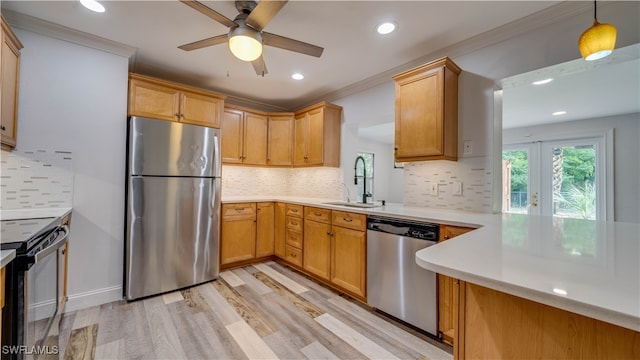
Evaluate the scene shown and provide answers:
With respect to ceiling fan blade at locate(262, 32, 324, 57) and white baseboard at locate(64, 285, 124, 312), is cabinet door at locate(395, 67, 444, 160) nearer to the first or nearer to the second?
ceiling fan blade at locate(262, 32, 324, 57)

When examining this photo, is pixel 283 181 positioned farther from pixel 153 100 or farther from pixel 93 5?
pixel 93 5

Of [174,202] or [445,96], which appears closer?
[445,96]

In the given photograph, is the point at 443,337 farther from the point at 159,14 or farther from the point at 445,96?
the point at 159,14

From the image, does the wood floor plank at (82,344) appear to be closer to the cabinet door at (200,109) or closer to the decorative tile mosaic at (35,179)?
the decorative tile mosaic at (35,179)

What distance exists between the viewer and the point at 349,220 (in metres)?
2.52

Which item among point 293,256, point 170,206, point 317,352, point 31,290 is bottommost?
point 317,352

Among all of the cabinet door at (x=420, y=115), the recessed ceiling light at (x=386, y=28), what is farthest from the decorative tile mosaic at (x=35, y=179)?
the cabinet door at (x=420, y=115)

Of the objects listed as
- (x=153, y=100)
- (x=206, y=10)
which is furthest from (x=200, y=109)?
(x=206, y=10)

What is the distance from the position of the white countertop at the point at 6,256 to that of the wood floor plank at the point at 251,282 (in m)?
1.90

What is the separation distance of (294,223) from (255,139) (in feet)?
4.55

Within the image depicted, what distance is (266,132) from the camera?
152 inches

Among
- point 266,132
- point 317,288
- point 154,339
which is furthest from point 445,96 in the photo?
point 154,339

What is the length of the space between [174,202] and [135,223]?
367mm

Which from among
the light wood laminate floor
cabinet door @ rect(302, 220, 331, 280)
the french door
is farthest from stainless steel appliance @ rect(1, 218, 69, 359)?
the french door
